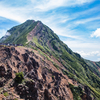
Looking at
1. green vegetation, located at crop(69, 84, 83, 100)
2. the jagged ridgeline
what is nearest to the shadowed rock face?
green vegetation, located at crop(69, 84, 83, 100)

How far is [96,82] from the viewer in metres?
89.6

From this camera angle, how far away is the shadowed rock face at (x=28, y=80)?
30.4 metres

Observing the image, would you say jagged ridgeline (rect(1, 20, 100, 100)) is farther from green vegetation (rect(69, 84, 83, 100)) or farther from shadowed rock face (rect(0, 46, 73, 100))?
shadowed rock face (rect(0, 46, 73, 100))

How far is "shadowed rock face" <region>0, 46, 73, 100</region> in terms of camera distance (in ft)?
99.9

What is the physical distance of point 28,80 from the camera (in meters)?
34.2

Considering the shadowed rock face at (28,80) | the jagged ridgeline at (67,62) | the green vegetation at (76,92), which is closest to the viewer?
the shadowed rock face at (28,80)

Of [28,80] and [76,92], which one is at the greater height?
[28,80]

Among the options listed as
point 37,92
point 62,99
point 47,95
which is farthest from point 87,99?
point 37,92

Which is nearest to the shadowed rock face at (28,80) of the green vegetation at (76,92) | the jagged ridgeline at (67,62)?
the green vegetation at (76,92)

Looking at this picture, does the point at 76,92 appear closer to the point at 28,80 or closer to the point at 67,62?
the point at 28,80

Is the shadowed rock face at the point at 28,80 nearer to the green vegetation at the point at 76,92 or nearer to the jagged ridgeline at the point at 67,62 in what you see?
the green vegetation at the point at 76,92

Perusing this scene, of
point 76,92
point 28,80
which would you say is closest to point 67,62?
point 76,92

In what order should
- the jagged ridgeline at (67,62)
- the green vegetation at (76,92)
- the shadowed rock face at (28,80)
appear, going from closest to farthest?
the shadowed rock face at (28,80), the green vegetation at (76,92), the jagged ridgeline at (67,62)

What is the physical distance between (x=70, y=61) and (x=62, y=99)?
6133 centimetres
